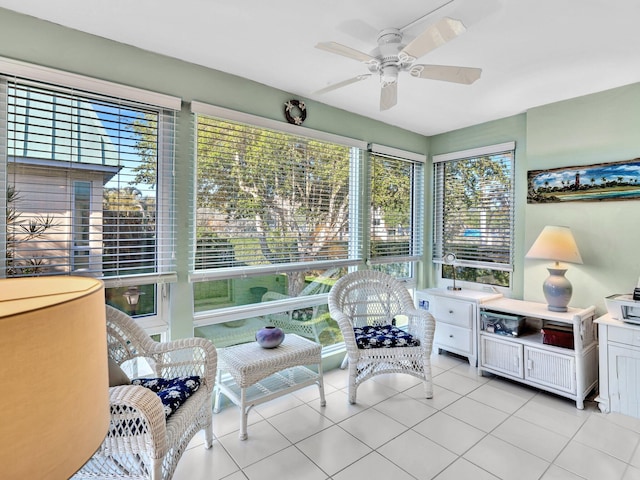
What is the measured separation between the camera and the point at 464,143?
3908 mm

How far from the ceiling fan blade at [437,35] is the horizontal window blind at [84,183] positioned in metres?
1.64

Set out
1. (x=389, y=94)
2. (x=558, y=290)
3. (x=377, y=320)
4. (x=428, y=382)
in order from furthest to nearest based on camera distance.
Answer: (x=377, y=320) < (x=558, y=290) < (x=428, y=382) < (x=389, y=94)

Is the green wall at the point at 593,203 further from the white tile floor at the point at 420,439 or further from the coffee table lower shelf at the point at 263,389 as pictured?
the coffee table lower shelf at the point at 263,389

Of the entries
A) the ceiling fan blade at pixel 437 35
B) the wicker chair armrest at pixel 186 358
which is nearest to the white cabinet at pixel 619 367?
the ceiling fan blade at pixel 437 35

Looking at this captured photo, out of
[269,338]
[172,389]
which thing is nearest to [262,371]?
[269,338]

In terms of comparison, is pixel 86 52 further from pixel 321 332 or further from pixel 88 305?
pixel 321 332

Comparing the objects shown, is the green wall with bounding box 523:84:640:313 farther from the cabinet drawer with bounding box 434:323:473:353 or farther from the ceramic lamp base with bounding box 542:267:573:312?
the cabinet drawer with bounding box 434:323:473:353

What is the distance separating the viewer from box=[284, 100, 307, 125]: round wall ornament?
9.55 feet

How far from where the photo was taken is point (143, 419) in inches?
60.2

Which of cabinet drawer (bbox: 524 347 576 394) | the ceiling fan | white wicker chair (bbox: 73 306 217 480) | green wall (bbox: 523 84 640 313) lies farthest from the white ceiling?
cabinet drawer (bbox: 524 347 576 394)

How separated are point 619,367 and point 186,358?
307 centimetres

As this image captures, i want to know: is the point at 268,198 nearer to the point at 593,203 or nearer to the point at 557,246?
the point at 557,246

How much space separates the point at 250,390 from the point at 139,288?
1.15 m

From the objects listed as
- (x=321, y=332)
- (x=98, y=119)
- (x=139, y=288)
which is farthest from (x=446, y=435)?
(x=98, y=119)
